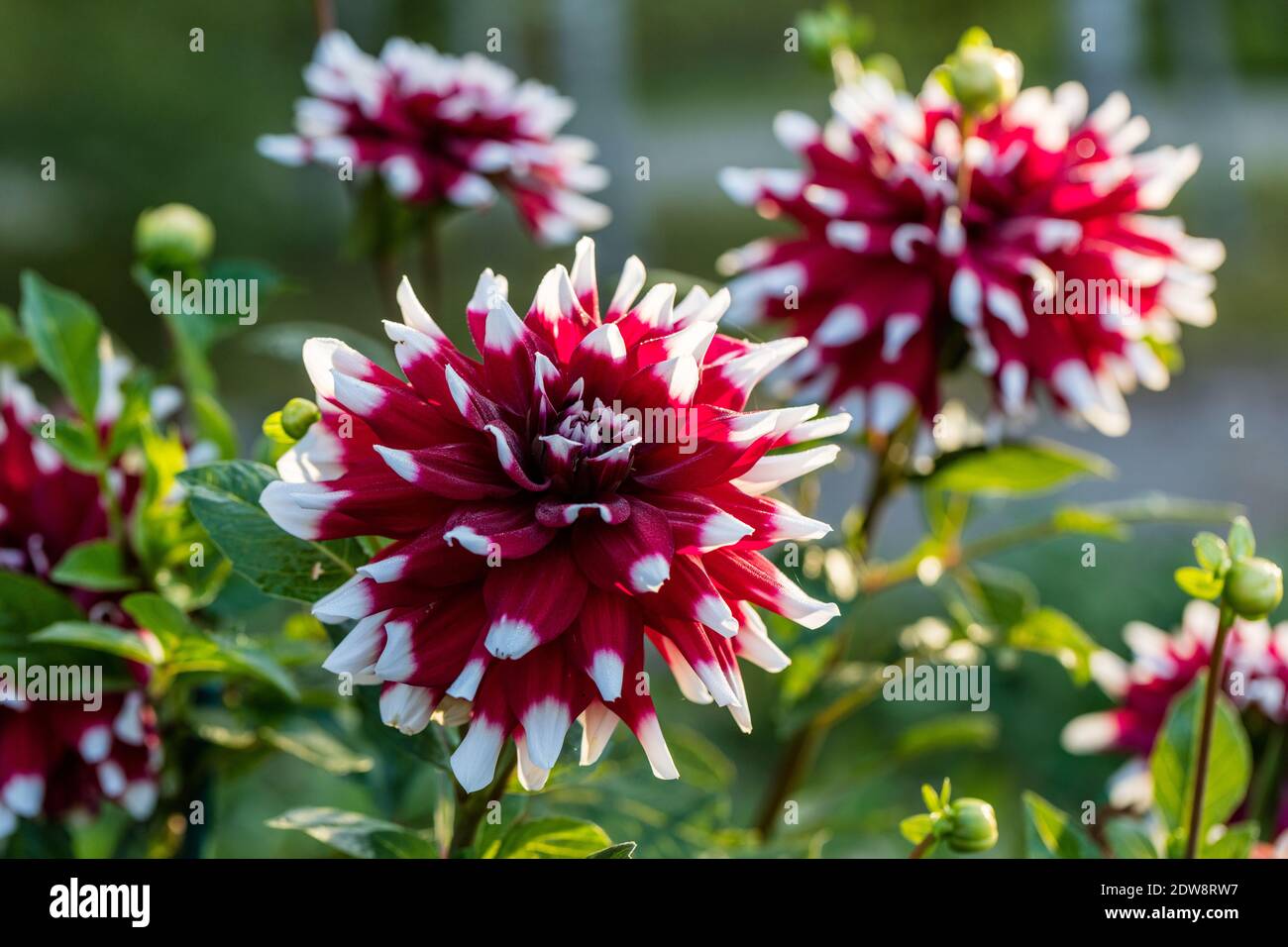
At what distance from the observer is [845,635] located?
0.77m

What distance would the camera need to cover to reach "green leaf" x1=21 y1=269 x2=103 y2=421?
0.63 meters

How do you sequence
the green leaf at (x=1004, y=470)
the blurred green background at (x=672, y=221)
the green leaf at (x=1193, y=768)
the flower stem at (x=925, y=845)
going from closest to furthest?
the flower stem at (x=925, y=845)
the green leaf at (x=1193, y=768)
the green leaf at (x=1004, y=470)
the blurred green background at (x=672, y=221)

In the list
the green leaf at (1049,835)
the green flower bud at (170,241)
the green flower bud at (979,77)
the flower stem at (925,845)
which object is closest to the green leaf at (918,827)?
the flower stem at (925,845)

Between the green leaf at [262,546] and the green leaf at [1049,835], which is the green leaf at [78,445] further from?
the green leaf at [1049,835]

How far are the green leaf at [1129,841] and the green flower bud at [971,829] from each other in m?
0.14

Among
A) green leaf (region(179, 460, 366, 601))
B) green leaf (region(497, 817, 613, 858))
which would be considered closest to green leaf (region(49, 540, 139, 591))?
green leaf (region(179, 460, 366, 601))

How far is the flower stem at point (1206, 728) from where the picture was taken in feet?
1.67

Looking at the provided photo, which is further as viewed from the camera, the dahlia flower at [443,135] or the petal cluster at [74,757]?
the dahlia flower at [443,135]

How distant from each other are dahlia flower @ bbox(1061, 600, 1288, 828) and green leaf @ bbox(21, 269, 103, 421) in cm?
58

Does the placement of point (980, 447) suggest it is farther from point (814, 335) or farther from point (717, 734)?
point (717, 734)

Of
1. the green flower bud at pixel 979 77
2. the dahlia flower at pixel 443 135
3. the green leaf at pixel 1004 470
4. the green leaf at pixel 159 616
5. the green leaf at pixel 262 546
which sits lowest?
the green leaf at pixel 159 616

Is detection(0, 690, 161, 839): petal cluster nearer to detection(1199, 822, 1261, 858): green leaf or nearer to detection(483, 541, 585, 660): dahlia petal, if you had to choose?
detection(483, 541, 585, 660): dahlia petal
